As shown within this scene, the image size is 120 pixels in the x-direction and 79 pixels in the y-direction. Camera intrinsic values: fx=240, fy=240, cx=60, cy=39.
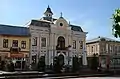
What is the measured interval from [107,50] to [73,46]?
10.2 m

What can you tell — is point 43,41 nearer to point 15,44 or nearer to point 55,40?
point 55,40

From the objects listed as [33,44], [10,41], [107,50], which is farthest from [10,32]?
[107,50]

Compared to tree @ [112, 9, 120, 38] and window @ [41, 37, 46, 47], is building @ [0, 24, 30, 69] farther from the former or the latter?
tree @ [112, 9, 120, 38]

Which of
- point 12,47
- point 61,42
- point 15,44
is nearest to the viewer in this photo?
point 12,47

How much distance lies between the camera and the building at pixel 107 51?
5572 cm

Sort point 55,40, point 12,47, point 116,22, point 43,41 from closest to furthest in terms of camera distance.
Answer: point 116,22, point 12,47, point 43,41, point 55,40

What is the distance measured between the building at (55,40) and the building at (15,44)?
1.39m

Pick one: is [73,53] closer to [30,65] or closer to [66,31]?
[66,31]

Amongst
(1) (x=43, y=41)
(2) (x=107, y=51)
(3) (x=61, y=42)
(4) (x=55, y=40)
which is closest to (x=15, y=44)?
(1) (x=43, y=41)

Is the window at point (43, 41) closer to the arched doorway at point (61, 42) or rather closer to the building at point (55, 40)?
the building at point (55, 40)

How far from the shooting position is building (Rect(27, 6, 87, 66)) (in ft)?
151

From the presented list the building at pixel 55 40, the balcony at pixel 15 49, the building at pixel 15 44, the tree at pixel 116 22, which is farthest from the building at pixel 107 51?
the tree at pixel 116 22

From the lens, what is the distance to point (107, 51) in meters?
56.5

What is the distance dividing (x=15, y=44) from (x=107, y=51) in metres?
23.2
